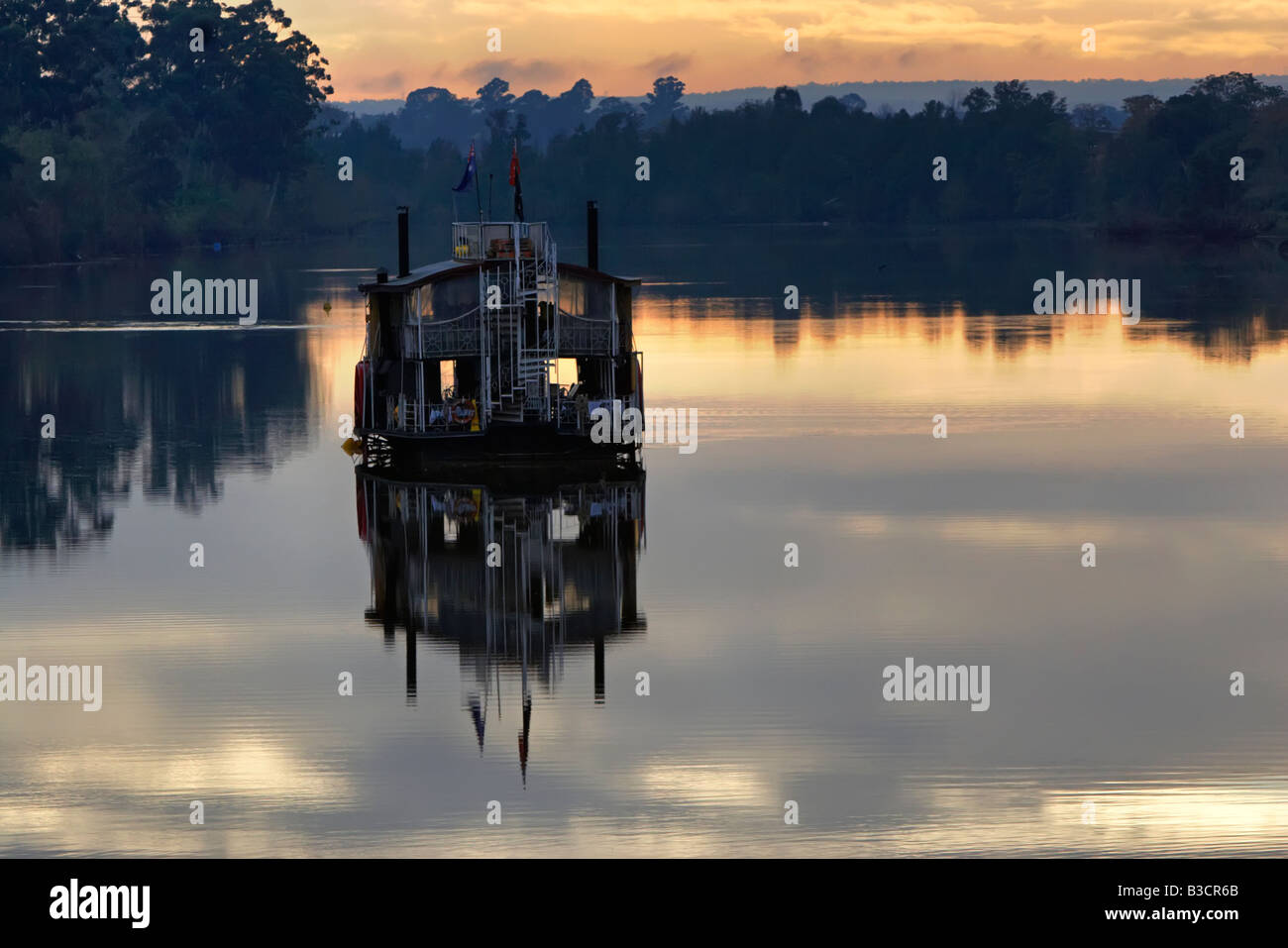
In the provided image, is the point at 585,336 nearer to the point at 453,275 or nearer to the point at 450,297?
the point at 450,297

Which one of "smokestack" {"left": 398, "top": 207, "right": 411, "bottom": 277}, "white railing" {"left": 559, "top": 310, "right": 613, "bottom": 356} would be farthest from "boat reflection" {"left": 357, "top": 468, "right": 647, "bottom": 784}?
"smokestack" {"left": 398, "top": 207, "right": 411, "bottom": 277}

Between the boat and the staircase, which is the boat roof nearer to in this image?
the boat

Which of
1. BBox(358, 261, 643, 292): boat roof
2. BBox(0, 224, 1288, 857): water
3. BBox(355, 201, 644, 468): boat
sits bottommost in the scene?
BBox(0, 224, 1288, 857): water

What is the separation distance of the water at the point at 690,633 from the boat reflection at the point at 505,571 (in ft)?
0.50

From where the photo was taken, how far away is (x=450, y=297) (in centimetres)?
5459

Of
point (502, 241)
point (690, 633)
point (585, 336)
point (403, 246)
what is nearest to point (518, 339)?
point (585, 336)

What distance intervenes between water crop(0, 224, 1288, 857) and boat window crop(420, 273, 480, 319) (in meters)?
5.11

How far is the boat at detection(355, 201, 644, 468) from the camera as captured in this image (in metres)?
53.3

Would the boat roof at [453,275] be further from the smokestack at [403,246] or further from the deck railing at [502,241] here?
the smokestack at [403,246]

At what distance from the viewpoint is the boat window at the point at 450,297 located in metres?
54.5

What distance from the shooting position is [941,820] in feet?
87.9

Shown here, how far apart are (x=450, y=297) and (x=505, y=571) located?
1430 cm

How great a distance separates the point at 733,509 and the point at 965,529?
6104 mm

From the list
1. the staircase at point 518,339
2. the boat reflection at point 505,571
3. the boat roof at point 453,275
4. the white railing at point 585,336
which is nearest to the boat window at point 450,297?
the boat roof at point 453,275
